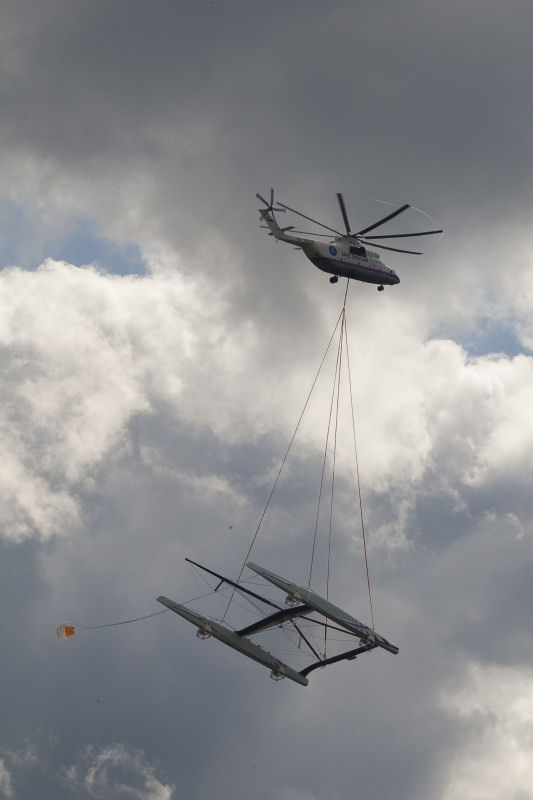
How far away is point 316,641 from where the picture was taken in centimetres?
6731

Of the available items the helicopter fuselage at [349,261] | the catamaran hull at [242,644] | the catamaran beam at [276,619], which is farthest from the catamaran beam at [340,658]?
the helicopter fuselage at [349,261]

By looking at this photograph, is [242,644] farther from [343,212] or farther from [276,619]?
[343,212]

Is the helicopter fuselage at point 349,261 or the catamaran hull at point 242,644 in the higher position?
the helicopter fuselage at point 349,261

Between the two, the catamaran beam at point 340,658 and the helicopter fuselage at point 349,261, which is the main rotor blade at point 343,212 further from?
the catamaran beam at point 340,658

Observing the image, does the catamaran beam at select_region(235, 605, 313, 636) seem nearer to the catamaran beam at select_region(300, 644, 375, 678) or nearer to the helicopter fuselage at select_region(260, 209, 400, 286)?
the catamaran beam at select_region(300, 644, 375, 678)

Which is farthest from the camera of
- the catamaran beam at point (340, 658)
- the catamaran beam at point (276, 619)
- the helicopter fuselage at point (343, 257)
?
the helicopter fuselage at point (343, 257)

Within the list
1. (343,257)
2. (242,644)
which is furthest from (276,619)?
(343,257)

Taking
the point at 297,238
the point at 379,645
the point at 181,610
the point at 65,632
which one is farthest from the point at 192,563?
the point at 297,238

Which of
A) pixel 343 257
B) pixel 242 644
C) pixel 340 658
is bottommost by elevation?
pixel 242 644

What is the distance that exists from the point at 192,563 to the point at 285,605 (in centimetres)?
843

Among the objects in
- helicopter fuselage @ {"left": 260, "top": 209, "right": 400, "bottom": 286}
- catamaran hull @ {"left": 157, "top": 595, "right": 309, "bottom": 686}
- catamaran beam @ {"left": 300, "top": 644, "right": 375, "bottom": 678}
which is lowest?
catamaran hull @ {"left": 157, "top": 595, "right": 309, "bottom": 686}

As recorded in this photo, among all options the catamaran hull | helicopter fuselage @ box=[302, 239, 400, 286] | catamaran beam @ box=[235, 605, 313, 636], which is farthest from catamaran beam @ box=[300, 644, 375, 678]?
helicopter fuselage @ box=[302, 239, 400, 286]

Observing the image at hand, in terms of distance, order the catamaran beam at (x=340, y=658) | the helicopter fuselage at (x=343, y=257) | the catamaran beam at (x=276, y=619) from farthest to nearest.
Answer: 1. the helicopter fuselage at (x=343, y=257)
2. the catamaran beam at (x=276, y=619)
3. the catamaran beam at (x=340, y=658)

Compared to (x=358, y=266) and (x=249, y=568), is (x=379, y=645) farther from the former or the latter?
(x=358, y=266)
